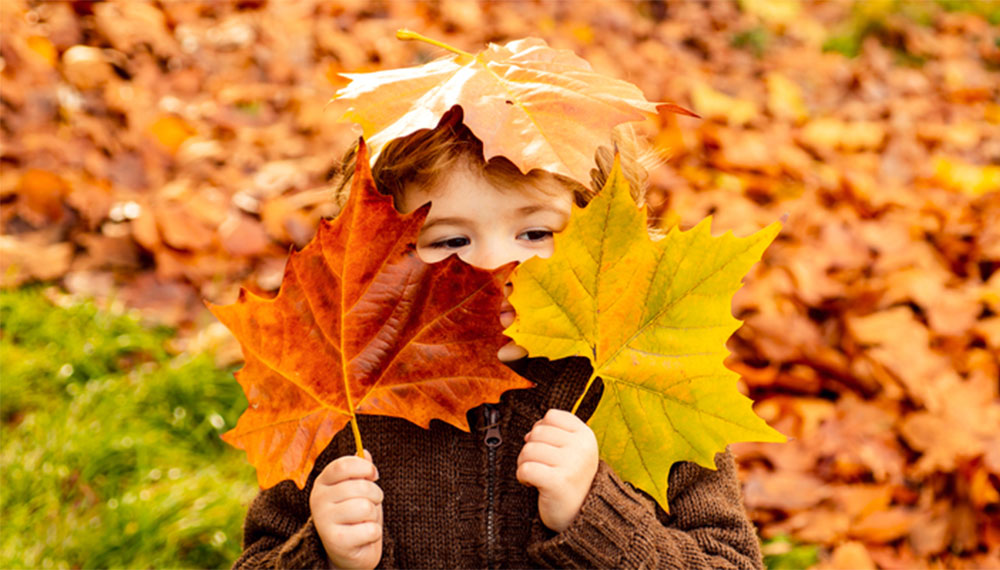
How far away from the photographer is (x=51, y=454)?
1822 mm

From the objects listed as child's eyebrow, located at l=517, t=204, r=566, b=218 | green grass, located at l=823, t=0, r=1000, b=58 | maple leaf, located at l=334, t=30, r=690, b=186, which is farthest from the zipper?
green grass, located at l=823, t=0, r=1000, b=58

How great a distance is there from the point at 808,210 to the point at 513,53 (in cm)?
190

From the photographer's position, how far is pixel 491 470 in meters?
1.30

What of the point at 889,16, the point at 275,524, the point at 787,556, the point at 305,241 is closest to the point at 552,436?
the point at 275,524

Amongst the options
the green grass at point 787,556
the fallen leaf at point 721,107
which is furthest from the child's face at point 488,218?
the fallen leaf at point 721,107

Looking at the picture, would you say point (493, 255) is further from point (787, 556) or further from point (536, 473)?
point (787, 556)

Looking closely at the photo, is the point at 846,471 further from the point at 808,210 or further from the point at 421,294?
the point at 421,294

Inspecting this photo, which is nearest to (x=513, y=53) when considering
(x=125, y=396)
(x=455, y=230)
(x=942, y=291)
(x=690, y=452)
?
(x=455, y=230)

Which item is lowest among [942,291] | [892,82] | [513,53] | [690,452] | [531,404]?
[892,82]

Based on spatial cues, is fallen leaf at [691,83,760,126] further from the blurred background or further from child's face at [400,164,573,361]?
child's face at [400,164,573,361]

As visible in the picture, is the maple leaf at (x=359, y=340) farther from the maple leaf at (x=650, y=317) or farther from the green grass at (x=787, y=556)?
the green grass at (x=787, y=556)

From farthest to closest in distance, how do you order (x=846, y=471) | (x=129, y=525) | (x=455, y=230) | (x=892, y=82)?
(x=892, y=82), (x=846, y=471), (x=129, y=525), (x=455, y=230)

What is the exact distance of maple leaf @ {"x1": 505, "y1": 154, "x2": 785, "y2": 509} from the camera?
0.95 metres

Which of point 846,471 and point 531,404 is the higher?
point 531,404
